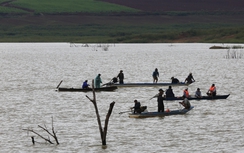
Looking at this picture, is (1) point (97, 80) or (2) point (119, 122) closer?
(2) point (119, 122)

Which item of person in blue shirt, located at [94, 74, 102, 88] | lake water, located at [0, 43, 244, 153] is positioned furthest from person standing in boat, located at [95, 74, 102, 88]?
lake water, located at [0, 43, 244, 153]

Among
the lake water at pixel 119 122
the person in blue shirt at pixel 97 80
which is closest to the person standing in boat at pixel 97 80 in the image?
the person in blue shirt at pixel 97 80

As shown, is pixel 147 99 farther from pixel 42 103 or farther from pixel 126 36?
pixel 126 36

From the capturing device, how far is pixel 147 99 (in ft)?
173

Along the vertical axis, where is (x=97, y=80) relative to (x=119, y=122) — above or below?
above

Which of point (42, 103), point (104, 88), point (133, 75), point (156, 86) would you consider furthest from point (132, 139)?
point (133, 75)

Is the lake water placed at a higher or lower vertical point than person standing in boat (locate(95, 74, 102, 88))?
lower

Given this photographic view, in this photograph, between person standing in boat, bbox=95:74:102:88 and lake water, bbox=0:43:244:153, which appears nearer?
lake water, bbox=0:43:244:153

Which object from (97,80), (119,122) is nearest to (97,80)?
(97,80)

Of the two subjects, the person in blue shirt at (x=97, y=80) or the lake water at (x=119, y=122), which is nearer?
the lake water at (x=119, y=122)

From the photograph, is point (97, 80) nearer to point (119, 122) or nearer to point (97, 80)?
point (97, 80)

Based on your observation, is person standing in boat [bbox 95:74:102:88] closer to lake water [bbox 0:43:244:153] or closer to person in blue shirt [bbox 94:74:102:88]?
person in blue shirt [bbox 94:74:102:88]

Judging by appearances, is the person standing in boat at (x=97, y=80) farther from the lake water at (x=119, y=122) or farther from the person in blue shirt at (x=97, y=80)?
the lake water at (x=119, y=122)

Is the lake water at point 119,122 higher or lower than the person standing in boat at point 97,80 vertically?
lower
